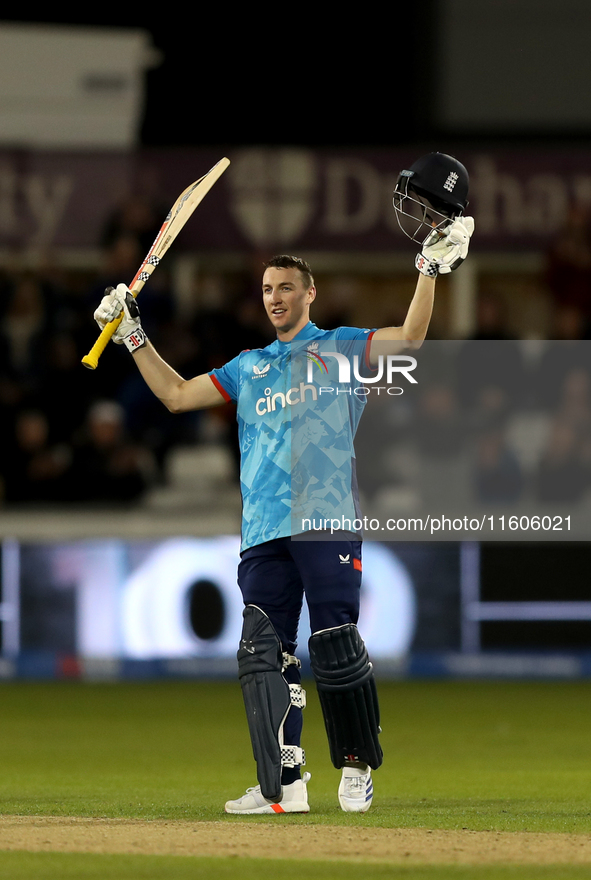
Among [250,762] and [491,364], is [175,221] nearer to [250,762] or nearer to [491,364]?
[250,762]

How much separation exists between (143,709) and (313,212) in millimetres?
6809

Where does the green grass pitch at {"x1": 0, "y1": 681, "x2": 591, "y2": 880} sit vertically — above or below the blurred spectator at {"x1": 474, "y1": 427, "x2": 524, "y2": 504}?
below

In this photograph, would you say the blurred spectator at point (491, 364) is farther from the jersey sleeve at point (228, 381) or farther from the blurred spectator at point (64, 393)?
the jersey sleeve at point (228, 381)

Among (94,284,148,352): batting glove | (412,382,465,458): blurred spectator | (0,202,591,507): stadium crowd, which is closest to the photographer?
(94,284,148,352): batting glove

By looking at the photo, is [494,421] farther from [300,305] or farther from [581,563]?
[300,305]

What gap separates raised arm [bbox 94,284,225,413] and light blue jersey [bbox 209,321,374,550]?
0.16 metres

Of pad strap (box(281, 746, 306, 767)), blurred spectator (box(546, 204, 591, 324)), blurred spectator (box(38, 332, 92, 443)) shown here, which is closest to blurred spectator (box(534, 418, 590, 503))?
blurred spectator (box(546, 204, 591, 324))

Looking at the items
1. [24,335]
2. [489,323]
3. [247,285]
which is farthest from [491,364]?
[24,335]

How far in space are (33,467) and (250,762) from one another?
5.74 m

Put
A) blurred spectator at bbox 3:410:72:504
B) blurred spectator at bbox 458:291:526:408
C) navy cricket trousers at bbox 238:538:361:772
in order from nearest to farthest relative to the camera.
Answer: navy cricket trousers at bbox 238:538:361:772, blurred spectator at bbox 3:410:72:504, blurred spectator at bbox 458:291:526:408

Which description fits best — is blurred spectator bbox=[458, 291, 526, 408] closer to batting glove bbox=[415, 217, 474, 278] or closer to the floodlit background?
the floodlit background

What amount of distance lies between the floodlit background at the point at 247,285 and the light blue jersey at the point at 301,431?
5522 mm

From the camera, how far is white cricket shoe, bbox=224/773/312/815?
5992mm

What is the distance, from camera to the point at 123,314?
617 cm
